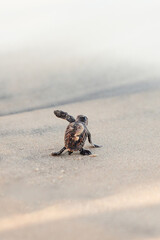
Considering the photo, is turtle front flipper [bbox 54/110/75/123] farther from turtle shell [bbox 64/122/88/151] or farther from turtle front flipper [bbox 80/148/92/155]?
turtle front flipper [bbox 80/148/92/155]

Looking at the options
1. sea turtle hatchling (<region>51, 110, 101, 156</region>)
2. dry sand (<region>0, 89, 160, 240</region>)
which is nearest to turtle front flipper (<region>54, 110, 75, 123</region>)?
sea turtle hatchling (<region>51, 110, 101, 156</region>)

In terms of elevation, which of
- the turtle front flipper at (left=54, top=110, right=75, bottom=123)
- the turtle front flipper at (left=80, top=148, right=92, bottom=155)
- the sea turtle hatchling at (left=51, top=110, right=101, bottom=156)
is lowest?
the turtle front flipper at (left=80, top=148, right=92, bottom=155)

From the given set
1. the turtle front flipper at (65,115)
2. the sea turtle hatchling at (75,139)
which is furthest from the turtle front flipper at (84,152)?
the turtle front flipper at (65,115)

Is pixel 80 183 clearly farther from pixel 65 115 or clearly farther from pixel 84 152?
pixel 65 115

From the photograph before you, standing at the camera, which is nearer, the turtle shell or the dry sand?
the dry sand

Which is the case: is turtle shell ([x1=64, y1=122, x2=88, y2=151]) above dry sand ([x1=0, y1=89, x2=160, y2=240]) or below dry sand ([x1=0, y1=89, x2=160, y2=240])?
above

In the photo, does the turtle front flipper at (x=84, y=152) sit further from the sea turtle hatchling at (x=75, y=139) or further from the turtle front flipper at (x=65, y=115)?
the turtle front flipper at (x=65, y=115)

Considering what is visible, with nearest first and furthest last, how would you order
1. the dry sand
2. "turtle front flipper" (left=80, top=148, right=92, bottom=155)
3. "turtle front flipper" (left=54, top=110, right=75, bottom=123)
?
the dry sand < "turtle front flipper" (left=80, top=148, right=92, bottom=155) < "turtle front flipper" (left=54, top=110, right=75, bottom=123)
